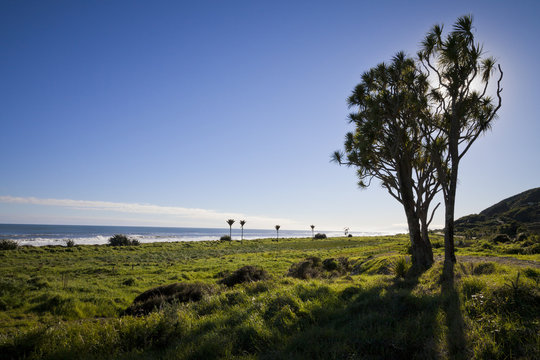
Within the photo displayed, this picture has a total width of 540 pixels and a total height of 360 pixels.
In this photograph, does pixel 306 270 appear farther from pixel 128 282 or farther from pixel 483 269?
pixel 128 282

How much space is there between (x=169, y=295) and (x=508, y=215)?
98079mm

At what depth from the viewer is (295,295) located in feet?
28.2

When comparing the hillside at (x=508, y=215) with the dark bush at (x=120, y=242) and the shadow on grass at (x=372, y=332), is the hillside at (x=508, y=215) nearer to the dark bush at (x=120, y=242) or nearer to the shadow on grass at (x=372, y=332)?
the shadow on grass at (x=372, y=332)

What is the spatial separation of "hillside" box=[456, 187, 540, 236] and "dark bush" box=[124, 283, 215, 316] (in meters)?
58.6

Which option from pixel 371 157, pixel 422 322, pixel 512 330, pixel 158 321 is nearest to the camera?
pixel 512 330

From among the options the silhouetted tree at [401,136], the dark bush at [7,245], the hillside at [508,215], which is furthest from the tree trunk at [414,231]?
the dark bush at [7,245]

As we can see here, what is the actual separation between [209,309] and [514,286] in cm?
853

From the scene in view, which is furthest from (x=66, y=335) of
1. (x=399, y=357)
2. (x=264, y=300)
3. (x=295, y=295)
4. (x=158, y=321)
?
(x=399, y=357)

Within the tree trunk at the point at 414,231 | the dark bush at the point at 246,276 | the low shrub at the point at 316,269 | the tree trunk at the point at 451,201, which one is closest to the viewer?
the tree trunk at the point at 451,201

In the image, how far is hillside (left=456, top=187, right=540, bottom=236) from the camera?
6534cm

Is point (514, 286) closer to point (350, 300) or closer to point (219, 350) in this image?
point (350, 300)

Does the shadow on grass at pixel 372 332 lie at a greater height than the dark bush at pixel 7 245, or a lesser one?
greater

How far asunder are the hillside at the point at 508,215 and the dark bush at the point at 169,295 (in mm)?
58592

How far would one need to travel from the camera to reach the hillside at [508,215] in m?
65.3
